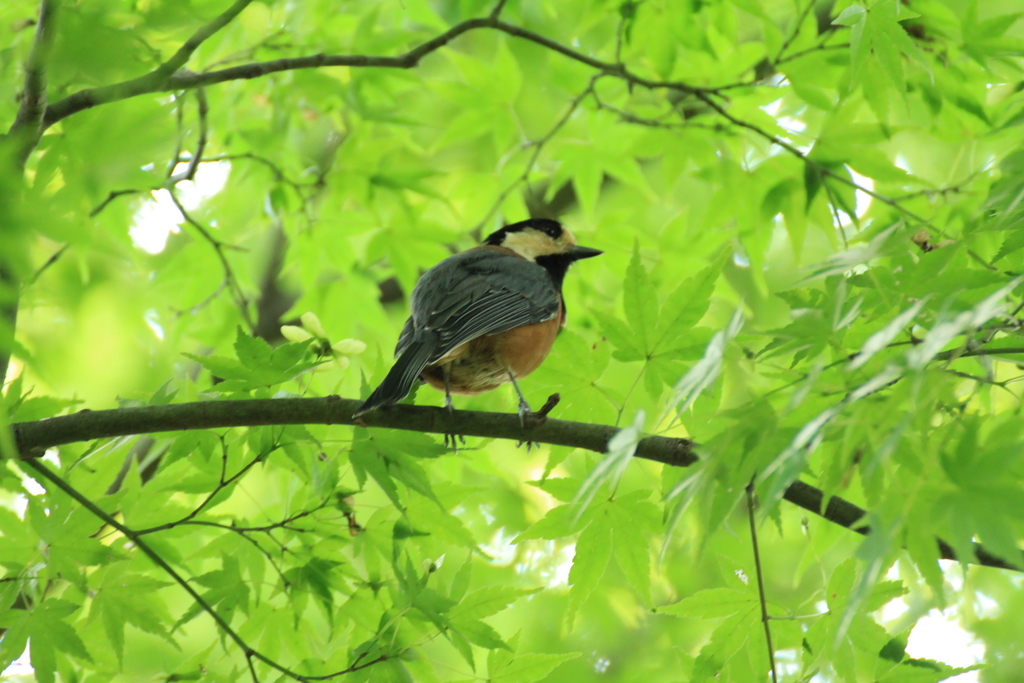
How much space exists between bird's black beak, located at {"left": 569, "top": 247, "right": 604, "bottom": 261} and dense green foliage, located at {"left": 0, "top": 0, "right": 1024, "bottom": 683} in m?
0.05

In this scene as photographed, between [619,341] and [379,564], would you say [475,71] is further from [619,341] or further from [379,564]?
[379,564]

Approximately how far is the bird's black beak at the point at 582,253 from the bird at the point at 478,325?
55 centimetres

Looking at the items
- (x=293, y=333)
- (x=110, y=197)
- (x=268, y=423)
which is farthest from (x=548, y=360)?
(x=110, y=197)

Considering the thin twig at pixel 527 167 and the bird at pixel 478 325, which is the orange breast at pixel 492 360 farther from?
the thin twig at pixel 527 167

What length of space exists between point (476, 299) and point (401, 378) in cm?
90

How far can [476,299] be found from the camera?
137 inches

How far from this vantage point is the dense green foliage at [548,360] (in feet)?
5.63

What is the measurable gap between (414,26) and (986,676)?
5182 millimetres

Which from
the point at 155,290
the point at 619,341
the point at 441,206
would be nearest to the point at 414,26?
the point at 441,206

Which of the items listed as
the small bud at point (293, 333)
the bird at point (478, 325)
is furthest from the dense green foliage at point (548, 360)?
the bird at point (478, 325)

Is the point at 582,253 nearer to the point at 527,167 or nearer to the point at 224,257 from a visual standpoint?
the point at 527,167

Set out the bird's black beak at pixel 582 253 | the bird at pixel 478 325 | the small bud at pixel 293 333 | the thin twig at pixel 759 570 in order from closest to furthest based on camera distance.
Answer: the thin twig at pixel 759 570, the small bud at pixel 293 333, the bird at pixel 478 325, the bird's black beak at pixel 582 253

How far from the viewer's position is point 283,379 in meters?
2.48

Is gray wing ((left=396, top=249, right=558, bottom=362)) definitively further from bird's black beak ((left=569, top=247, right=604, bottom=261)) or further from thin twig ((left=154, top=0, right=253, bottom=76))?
thin twig ((left=154, top=0, right=253, bottom=76))
